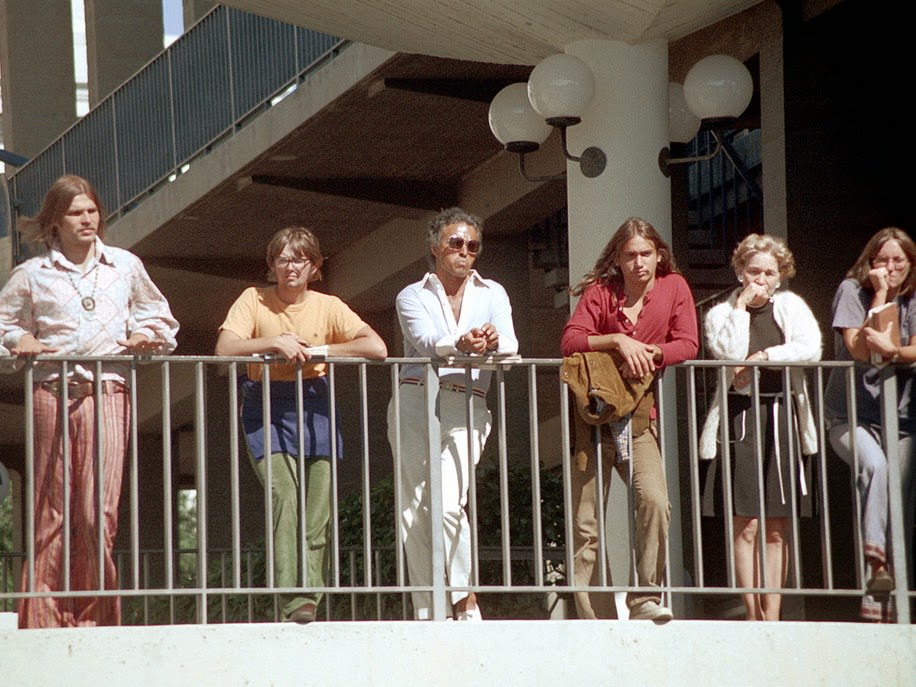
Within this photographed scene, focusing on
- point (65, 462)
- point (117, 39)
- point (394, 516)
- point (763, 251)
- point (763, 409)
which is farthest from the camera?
point (117, 39)

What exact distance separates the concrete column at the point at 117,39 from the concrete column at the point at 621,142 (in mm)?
14175

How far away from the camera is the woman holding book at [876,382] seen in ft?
25.7

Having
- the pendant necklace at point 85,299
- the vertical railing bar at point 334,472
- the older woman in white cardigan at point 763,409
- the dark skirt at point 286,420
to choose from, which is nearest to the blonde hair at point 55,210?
the pendant necklace at point 85,299

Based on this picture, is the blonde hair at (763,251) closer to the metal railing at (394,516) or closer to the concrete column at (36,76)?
the metal railing at (394,516)

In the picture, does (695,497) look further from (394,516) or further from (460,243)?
(394,516)

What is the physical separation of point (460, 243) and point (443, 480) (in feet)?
3.49

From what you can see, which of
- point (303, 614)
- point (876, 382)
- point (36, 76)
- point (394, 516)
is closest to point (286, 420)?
point (303, 614)

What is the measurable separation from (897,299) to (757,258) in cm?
64

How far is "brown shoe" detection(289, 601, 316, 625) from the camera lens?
7418mm

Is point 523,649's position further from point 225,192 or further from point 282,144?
point 225,192

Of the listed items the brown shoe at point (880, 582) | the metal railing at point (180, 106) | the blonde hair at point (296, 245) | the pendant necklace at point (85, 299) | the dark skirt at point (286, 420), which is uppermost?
the metal railing at point (180, 106)

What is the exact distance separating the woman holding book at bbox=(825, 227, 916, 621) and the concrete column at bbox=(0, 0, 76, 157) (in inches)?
687

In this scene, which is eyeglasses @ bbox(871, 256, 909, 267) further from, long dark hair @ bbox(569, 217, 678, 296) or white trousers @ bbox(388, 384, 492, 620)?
white trousers @ bbox(388, 384, 492, 620)

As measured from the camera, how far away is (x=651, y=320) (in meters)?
7.83
